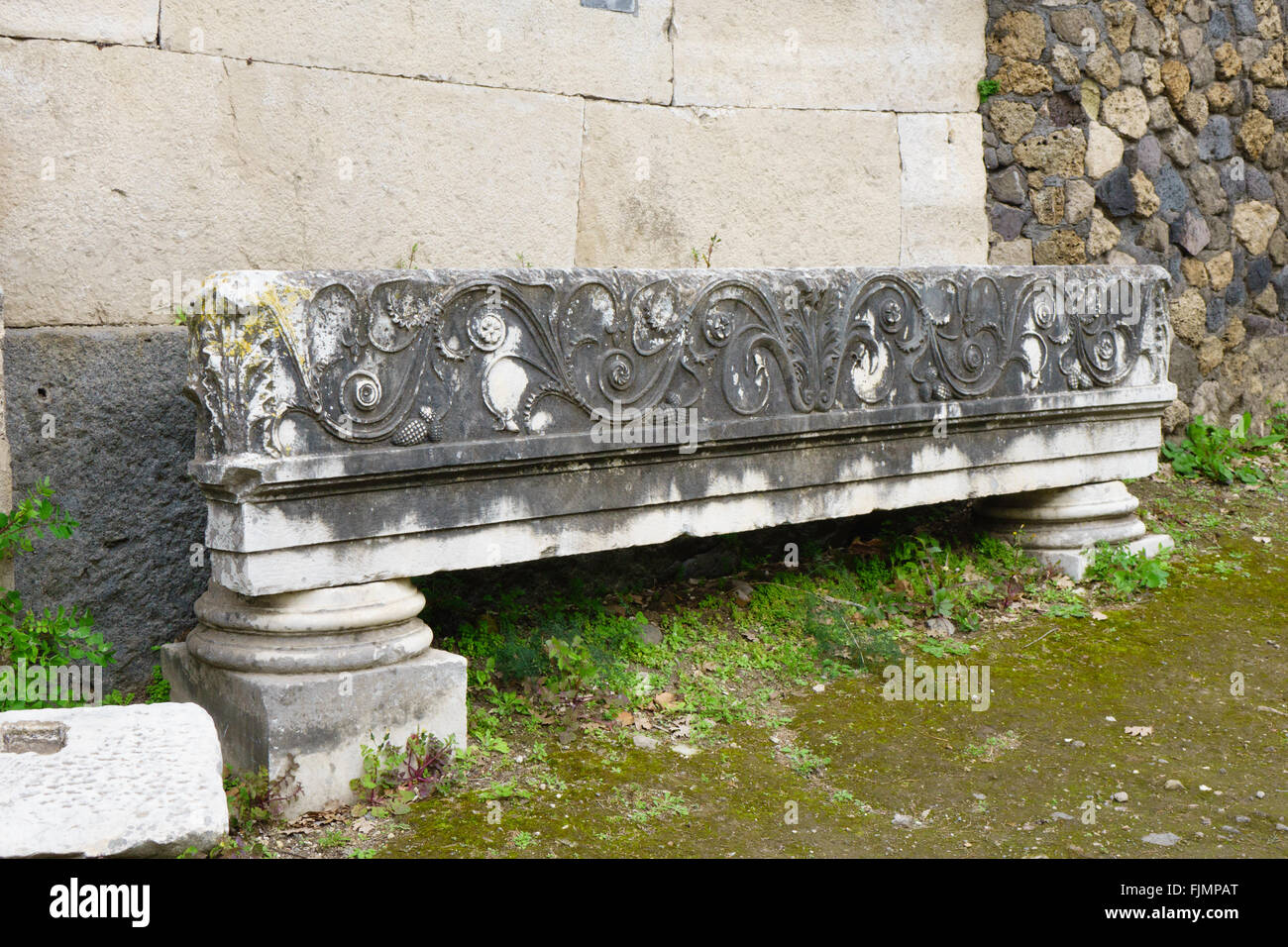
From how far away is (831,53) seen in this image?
17.0ft

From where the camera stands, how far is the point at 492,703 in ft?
11.3

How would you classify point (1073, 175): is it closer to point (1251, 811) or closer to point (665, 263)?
point (665, 263)

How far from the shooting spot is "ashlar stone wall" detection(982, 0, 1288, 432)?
18.4 ft

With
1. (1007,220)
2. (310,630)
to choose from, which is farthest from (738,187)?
(310,630)

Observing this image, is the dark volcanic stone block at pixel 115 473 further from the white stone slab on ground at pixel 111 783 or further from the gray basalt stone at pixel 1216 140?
the gray basalt stone at pixel 1216 140

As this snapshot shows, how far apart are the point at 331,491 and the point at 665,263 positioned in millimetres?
2285

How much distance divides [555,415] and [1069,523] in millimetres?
2442

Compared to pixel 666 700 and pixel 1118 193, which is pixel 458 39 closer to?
pixel 666 700

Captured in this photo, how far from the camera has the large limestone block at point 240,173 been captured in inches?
133

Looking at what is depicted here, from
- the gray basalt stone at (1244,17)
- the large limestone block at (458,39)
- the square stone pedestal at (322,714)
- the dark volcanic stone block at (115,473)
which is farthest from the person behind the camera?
the gray basalt stone at (1244,17)

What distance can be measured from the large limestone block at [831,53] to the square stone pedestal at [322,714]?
9.09 ft

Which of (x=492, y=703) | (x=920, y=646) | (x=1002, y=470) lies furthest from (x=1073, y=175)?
(x=492, y=703)

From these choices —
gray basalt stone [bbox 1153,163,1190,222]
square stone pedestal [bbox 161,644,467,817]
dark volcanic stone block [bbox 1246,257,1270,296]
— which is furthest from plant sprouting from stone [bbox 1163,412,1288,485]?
square stone pedestal [bbox 161,644,467,817]

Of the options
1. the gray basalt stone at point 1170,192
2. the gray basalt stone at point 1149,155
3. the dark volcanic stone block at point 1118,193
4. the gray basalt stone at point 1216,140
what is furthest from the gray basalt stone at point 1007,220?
the gray basalt stone at point 1216,140
